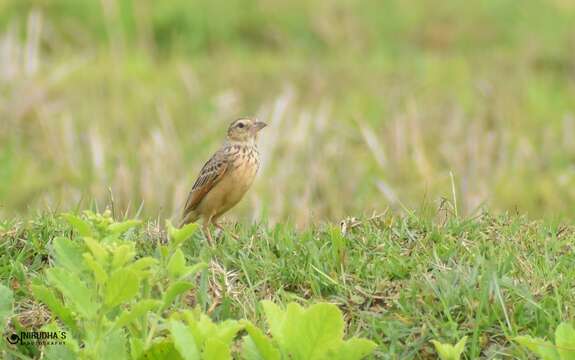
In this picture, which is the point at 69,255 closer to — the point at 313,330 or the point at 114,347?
the point at 114,347

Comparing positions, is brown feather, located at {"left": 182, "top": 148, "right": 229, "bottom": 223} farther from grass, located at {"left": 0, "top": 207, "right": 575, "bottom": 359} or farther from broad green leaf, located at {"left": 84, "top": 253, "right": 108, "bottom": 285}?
broad green leaf, located at {"left": 84, "top": 253, "right": 108, "bottom": 285}

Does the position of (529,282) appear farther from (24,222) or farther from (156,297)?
(24,222)

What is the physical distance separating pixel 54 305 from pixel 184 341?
65 cm

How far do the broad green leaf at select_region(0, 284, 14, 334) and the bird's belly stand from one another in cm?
228

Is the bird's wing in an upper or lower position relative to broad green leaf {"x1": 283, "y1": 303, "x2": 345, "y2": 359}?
lower

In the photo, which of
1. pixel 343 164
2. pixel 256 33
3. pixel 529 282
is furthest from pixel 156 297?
pixel 256 33

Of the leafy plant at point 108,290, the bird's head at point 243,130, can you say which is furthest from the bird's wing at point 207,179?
the leafy plant at point 108,290

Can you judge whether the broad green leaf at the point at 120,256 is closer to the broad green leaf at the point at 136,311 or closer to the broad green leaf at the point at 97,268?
the broad green leaf at the point at 97,268

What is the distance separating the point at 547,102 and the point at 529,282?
9.20 meters

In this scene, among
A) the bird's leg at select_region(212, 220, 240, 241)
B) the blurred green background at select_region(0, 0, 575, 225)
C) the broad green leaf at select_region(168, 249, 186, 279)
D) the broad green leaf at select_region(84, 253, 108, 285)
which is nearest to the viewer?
the broad green leaf at select_region(84, 253, 108, 285)

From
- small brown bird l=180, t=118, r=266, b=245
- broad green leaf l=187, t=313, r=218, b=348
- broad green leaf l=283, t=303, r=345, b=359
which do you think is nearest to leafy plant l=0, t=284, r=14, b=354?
broad green leaf l=187, t=313, r=218, b=348

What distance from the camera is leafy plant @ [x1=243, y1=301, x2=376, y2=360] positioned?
193 inches

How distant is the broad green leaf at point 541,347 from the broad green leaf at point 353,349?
2.07 feet

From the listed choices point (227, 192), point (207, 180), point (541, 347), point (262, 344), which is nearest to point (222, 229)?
point (227, 192)
